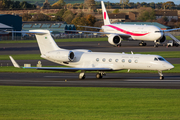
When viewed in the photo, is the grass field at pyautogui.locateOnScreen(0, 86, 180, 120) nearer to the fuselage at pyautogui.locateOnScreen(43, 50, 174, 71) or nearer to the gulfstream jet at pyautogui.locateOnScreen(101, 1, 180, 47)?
the fuselage at pyautogui.locateOnScreen(43, 50, 174, 71)

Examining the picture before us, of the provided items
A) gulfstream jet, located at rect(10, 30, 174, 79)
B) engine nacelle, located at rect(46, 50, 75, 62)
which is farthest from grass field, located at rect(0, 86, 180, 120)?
engine nacelle, located at rect(46, 50, 75, 62)

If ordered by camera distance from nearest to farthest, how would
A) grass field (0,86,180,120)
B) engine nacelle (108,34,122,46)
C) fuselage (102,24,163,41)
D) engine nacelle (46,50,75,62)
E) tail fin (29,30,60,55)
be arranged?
1. grass field (0,86,180,120)
2. engine nacelle (46,50,75,62)
3. tail fin (29,30,60,55)
4. fuselage (102,24,163,41)
5. engine nacelle (108,34,122,46)

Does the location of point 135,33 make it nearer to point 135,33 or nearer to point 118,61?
point 135,33

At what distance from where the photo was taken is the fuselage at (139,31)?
6820 cm

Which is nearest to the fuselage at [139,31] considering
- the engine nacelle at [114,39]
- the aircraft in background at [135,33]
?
the aircraft in background at [135,33]

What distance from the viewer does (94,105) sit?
18.5 m

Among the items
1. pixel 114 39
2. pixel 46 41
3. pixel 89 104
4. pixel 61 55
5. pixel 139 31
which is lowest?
pixel 114 39

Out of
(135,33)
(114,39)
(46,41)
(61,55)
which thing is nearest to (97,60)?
(61,55)

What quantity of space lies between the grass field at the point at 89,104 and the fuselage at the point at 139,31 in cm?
4546

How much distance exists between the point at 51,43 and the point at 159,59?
1042 cm

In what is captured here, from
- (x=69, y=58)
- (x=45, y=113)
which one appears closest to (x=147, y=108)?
(x=45, y=113)

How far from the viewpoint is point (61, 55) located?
31.2 meters

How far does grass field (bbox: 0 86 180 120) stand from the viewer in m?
16.1

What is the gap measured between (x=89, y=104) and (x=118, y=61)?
11.8 meters
